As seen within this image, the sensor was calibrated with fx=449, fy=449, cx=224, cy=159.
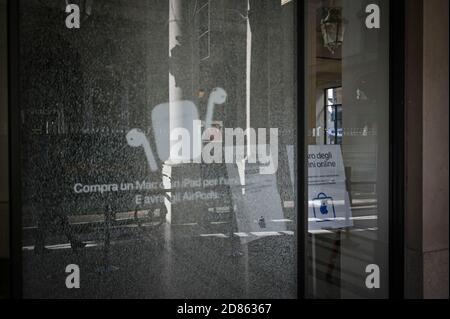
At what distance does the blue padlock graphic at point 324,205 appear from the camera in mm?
3791

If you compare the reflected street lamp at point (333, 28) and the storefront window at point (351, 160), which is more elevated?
the reflected street lamp at point (333, 28)

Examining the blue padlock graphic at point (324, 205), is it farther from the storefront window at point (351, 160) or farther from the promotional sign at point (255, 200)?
the promotional sign at point (255, 200)

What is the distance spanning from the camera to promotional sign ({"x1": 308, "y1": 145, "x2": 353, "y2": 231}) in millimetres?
3762

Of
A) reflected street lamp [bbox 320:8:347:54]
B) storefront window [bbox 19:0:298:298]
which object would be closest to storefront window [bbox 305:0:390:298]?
reflected street lamp [bbox 320:8:347:54]

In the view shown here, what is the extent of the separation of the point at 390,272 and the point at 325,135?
1324mm

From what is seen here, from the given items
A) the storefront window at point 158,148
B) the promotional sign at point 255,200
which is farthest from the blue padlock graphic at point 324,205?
the promotional sign at point 255,200

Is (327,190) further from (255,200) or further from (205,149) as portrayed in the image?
(205,149)

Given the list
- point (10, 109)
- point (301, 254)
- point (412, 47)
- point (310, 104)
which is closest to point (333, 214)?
point (301, 254)

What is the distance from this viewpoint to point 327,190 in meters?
3.83

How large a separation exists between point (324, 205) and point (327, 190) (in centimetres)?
13

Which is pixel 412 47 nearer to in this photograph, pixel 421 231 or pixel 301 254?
pixel 421 231

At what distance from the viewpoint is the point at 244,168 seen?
3.55 m

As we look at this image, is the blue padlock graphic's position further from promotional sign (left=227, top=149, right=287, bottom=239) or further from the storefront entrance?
promotional sign (left=227, top=149, right=287, bottom=239)

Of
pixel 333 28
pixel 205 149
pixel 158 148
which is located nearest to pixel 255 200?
pixel 205 149
